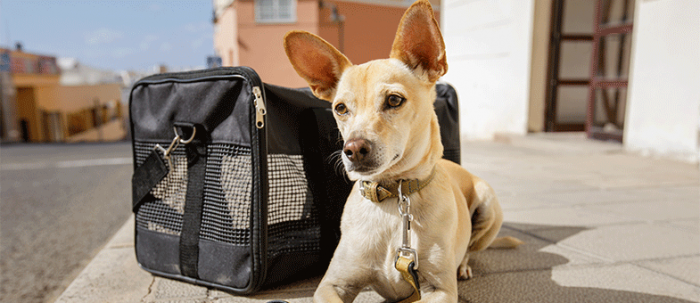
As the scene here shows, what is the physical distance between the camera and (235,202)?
173 cm

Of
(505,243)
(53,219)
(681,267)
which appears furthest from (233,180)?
(53,219)

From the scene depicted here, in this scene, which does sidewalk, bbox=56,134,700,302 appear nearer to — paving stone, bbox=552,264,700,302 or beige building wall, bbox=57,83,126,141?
paving stone, bbox=552,264,700,302

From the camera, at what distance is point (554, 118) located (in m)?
7.23

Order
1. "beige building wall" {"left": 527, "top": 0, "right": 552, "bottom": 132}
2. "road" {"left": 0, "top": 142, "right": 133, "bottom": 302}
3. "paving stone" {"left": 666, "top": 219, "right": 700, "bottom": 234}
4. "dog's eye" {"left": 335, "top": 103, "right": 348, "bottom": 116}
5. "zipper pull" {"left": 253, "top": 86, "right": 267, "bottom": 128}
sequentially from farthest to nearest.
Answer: "beige building wall" {"left": 527, "top": 0, "right": 552, "bottom": 132}, "road" {"left": 0, "top": 142, "right": 133, "bottom": 302}, "paving stone" {"left": 666, "top": 219, "right": 700, "bottom": 234}, "zipper pull" {"left": 253, "top": 86, "right": 267, "bottom": 128}, "dog's eye" {"left": 335, "top": 103, "right": 348, "bottom": 116}

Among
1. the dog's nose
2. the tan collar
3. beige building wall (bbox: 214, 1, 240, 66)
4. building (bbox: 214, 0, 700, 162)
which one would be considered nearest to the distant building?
beige building wall (bbox: 214, 1, 240, 66)

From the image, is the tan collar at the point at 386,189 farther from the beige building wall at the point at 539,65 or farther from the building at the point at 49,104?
the building at the point at 49,104

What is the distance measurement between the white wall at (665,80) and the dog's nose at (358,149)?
5251mm

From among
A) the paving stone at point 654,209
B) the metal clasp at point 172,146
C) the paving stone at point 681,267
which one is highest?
the metal clasp at point 172,146

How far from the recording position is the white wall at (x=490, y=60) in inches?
278

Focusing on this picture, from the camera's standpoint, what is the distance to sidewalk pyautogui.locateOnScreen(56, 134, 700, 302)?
1.77 metres

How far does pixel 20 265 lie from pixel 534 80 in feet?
24.3

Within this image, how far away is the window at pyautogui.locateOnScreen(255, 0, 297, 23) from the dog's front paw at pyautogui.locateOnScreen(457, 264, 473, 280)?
1298 cm

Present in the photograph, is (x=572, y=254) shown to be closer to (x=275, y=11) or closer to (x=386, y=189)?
(x=386, y=189)

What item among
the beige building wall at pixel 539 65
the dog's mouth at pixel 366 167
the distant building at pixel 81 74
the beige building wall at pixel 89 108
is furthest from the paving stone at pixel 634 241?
the beige building wall at pixel 89 108
